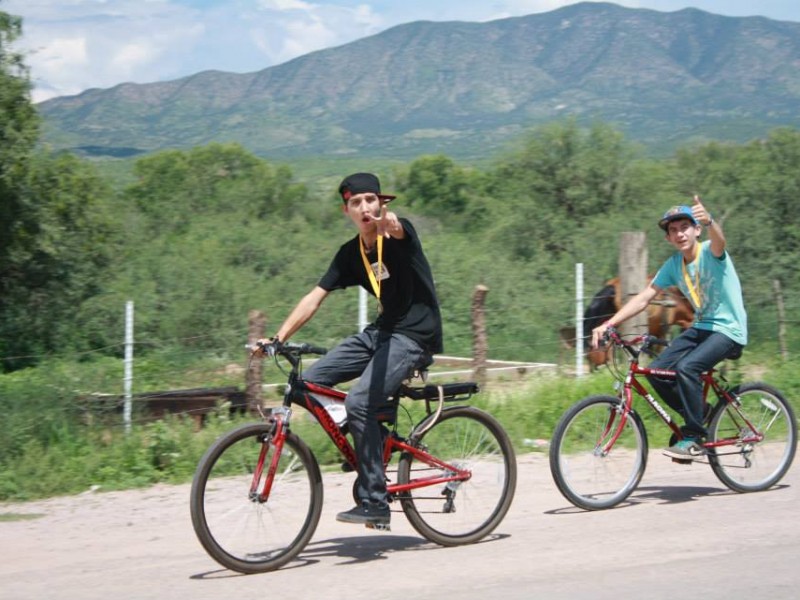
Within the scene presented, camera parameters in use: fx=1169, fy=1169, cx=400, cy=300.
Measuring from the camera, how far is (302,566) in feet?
21.0

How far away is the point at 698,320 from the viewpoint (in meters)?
8.18

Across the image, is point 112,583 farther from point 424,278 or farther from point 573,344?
point 573,344

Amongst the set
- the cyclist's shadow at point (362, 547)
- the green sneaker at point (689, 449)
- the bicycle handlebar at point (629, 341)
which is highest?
the bicycle handlebar at point (629, 341)

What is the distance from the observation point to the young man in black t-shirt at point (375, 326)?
6.29 metres

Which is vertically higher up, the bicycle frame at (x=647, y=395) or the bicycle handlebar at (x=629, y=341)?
the bicycle handlebar at (x=629, y=341)

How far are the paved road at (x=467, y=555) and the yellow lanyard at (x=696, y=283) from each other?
136 centimetres

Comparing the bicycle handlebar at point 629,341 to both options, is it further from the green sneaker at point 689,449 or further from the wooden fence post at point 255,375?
the wooden fence post at point 255,375

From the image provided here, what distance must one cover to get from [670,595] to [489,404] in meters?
5.63

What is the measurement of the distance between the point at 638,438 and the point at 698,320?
969 mm

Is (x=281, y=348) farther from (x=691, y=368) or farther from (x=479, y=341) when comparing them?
(x=479, y=341)

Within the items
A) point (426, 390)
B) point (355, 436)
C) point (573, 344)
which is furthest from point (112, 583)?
point (573, 344)

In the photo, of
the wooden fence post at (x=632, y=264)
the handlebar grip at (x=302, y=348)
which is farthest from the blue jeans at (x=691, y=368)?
the wooden fence post at (x=632, y=264)

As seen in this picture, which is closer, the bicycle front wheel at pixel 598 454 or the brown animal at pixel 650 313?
the bicycle front wheel at pixel 598 454

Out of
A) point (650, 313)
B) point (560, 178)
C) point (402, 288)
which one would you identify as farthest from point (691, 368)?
point (560, 178)
